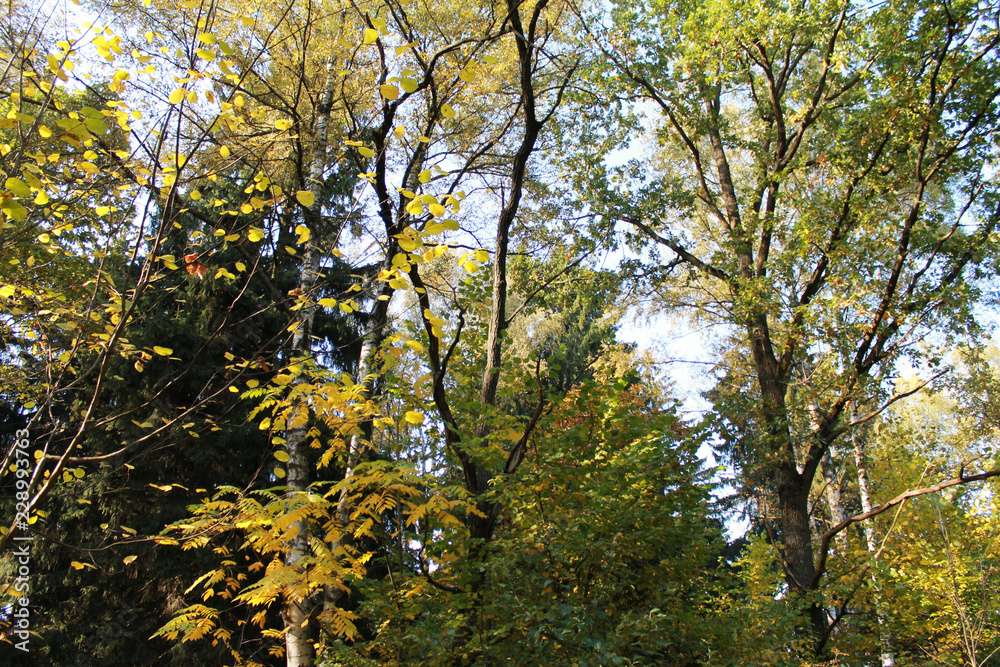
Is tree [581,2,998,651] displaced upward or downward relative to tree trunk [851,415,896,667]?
upward

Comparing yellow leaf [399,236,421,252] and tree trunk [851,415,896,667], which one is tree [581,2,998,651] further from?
yellow leaf [399,236,421,252]

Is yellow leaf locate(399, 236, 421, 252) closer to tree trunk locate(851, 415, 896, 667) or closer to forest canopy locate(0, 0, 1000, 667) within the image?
forest canopy locate(0, 0, 1000, 667)

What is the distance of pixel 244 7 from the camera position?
605 centimetres

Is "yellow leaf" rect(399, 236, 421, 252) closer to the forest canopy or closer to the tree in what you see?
the forest canopy

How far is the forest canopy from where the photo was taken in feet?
9.77

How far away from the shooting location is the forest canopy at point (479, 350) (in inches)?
117

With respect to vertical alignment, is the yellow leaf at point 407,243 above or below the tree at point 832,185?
below

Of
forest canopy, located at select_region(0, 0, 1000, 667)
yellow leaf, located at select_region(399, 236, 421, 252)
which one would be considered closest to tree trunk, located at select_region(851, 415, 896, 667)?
forest canopy, located at select_region(0, 0, 1000, 667)

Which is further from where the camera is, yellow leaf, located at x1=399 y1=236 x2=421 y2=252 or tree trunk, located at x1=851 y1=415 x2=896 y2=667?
tree trunk, located at x1=851 y1=415 x2=896 y2=667

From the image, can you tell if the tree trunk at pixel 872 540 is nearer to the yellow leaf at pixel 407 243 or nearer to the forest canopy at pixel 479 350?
the forest canopy at pixel 479 350

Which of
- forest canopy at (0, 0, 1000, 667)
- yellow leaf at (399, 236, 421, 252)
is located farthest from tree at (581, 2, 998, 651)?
yellow leaf at (399, 236, 421, 252)

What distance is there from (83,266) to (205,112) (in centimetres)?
236

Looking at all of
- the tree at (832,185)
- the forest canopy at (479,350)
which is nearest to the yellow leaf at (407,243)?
the forest canopy at (479,350)

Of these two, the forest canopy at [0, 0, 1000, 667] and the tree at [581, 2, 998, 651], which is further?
the tree at [581, 2, 998, 651]
